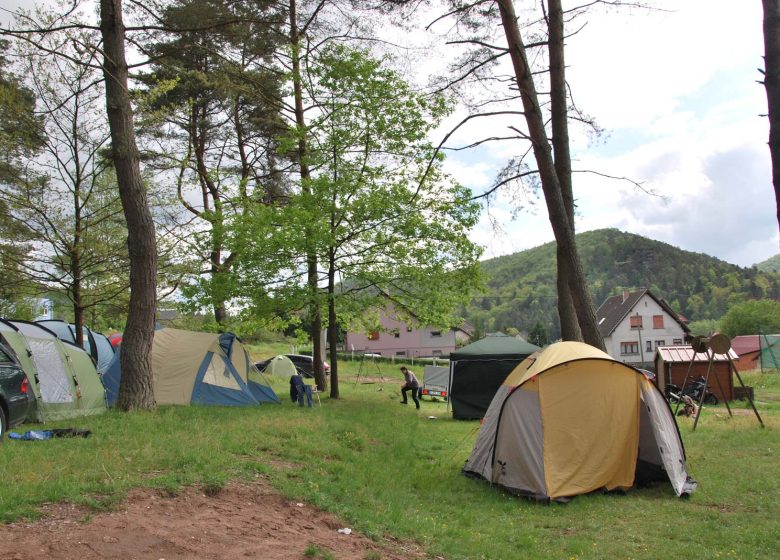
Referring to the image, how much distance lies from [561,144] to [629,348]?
177 ft

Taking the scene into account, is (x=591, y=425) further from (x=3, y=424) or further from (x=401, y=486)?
(x=3, y=424)

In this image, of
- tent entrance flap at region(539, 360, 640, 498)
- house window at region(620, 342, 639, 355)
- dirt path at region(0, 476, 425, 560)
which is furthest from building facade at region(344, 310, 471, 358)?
dirt path at region(0, 476, 425, 560)

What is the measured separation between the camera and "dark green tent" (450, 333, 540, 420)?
16719 mm

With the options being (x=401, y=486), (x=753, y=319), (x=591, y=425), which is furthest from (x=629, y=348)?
(x=401, y=486)

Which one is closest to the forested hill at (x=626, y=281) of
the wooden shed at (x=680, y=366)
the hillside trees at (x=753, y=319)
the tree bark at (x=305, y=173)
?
the hillside trees at (x=753, y=319)

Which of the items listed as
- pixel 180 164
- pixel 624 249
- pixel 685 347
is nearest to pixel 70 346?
pixel 180 164

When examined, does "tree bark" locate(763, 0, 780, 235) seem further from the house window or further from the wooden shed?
the house window

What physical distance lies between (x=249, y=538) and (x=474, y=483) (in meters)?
4.37

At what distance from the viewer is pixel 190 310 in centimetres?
1622

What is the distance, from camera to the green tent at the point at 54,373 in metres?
9.46

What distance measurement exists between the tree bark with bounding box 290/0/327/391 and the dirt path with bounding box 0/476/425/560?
9860mm

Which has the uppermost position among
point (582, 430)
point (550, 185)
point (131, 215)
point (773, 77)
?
point (550, 185)

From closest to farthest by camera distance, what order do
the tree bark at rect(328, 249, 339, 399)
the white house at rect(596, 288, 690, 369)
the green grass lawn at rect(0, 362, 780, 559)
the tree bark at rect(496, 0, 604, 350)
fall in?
the green grass lawn at rect(0, 362, 780, 559) < the tree bark at rect(496, 0, 604, 350) < the tree bark at rect(328, 249, 339, 399) < the white house at rect(596, 288, 690, 369)

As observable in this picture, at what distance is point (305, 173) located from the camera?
1708 centimetres
